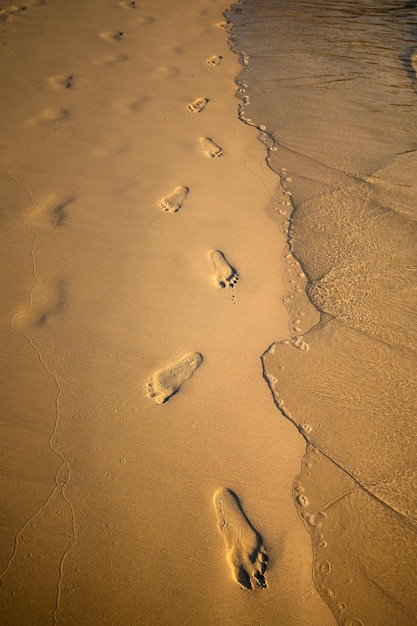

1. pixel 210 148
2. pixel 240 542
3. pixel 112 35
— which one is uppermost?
pixel 112 35

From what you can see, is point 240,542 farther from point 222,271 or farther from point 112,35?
point 112,35

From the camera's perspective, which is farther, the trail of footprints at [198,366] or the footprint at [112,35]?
the footprint at [112,35]

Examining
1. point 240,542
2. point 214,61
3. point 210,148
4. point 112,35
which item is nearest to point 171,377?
point 240,542

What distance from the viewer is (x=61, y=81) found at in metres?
3.36

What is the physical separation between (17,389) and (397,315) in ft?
5.23

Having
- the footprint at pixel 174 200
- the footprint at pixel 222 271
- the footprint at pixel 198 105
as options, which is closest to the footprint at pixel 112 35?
the footprint at pixel 198 105

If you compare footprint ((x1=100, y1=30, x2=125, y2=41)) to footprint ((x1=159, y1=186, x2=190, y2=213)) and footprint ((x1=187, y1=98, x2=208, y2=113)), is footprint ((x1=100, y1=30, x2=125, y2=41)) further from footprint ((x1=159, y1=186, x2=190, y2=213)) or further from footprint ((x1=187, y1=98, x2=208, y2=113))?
footprint ((x1=159, y1=186, x2=190, y2=213))

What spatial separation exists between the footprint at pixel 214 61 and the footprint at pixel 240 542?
372 cm

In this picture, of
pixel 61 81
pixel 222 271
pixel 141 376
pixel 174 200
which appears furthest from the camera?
pixel 61 81

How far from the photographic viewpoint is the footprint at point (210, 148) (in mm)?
2723

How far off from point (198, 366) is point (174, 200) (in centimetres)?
113

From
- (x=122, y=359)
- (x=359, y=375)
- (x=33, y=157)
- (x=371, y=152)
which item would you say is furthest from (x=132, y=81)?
(x=359, y=375)

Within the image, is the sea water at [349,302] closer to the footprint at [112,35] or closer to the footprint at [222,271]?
the footprint at [222,271]

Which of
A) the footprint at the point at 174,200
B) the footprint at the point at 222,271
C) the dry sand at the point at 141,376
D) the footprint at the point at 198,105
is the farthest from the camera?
the footprint at the point at 198,105
